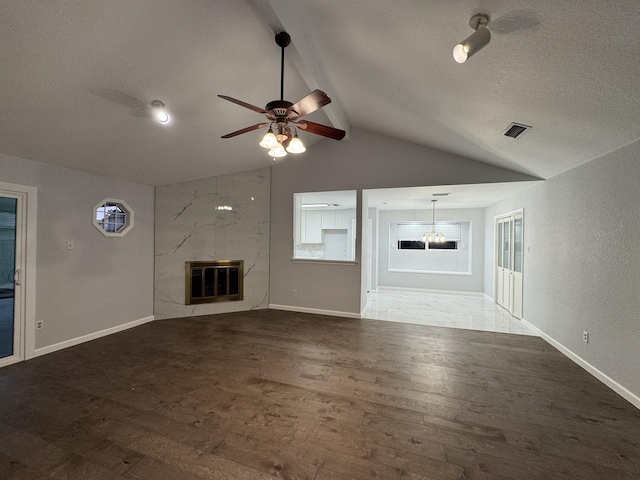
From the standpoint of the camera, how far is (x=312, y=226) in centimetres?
848

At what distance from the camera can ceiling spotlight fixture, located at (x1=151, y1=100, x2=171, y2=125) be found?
108 inches

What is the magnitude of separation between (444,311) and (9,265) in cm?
677

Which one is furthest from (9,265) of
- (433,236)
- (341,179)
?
(433,236)

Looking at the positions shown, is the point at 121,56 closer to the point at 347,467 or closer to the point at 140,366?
the point at 140,366

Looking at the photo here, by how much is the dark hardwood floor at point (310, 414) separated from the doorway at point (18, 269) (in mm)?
324

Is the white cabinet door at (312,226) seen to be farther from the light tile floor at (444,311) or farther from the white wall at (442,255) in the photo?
the light tile floor at (444,311)

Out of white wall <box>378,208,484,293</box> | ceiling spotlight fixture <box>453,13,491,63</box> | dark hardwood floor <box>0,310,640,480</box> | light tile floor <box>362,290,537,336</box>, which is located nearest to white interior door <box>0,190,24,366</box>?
dark hardwood floor <box>0,310,640,480</box>

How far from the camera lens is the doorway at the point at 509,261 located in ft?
16.4

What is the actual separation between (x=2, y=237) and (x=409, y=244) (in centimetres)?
813

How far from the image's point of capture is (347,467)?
1653mm

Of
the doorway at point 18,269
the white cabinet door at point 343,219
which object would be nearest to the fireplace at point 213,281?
the doorway at point 18,269

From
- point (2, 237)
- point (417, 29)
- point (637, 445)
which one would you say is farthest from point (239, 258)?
point (637, 445)

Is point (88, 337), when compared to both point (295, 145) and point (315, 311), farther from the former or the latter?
point (295, 145)

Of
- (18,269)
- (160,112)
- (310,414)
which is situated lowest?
(310,414)
